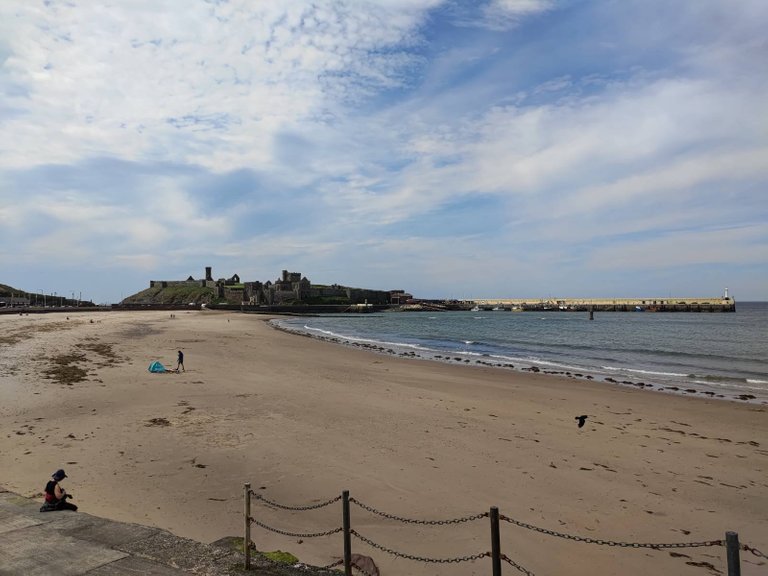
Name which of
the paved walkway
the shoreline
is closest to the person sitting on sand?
the paved walkway

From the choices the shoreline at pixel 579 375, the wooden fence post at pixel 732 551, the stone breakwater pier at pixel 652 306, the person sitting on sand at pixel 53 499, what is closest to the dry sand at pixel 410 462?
the person sitting on sand at pixel 53 499

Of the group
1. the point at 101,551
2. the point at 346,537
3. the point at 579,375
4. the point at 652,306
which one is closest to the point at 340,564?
the point at 346,537

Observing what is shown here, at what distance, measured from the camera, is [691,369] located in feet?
91.1

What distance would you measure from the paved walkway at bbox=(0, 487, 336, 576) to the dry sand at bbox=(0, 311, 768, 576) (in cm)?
97

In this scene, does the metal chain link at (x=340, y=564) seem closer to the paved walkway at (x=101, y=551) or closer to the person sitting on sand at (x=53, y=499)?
→ the paved walkway at (x=101, y=551)

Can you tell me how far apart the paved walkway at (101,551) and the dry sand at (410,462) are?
0.97 m

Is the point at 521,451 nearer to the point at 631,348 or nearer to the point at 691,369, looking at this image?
the point at 691,369

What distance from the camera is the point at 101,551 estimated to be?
5266 mm

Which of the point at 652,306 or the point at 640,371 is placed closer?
the point at 640,371

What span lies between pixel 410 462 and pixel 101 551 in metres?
6.00

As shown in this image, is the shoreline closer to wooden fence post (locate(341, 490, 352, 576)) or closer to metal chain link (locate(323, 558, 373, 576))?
metal chain link (locate(323, 558, 373, 576))

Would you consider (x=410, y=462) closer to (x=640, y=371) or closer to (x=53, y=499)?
(x=53, y=499)

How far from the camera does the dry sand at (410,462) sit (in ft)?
22.5

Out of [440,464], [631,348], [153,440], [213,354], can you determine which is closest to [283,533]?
[440,464]
